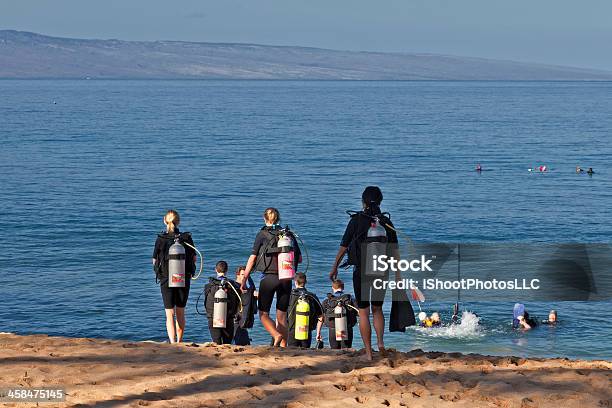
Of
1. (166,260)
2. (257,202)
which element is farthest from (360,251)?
(257,202)

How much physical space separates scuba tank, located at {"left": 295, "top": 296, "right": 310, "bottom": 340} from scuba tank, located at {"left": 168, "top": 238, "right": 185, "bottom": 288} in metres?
1.89

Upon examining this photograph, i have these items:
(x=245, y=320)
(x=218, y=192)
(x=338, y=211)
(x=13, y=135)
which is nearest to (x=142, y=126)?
(x=13, y=135)

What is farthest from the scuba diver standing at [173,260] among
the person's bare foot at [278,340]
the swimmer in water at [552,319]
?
the swimmer in water at [552,319]

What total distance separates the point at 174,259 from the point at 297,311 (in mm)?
2197

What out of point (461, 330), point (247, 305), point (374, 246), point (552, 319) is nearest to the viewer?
point (374, 246)

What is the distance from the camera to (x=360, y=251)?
1298 centimetres

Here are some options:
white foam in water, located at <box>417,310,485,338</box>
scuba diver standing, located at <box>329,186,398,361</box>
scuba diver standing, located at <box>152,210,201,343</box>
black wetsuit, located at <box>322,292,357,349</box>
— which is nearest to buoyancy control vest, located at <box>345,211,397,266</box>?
scuba diver standing, located at <box>329,186,398,361</box>

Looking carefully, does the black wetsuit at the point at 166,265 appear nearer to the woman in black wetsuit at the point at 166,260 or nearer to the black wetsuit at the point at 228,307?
the woman in black wetsuit at the point at 166,260

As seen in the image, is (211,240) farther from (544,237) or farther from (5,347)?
(5,347)

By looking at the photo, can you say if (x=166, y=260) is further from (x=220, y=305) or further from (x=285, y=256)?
(x=285, y=256)

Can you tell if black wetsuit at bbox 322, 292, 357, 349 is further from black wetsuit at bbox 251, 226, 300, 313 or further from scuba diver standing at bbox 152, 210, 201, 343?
scuba diver standing at bbox 152, 210, 201, 343

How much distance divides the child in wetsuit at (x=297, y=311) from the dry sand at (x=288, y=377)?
4.01 ft

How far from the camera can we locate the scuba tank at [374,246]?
12969 millimetres

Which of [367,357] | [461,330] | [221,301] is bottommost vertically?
[461,330]
